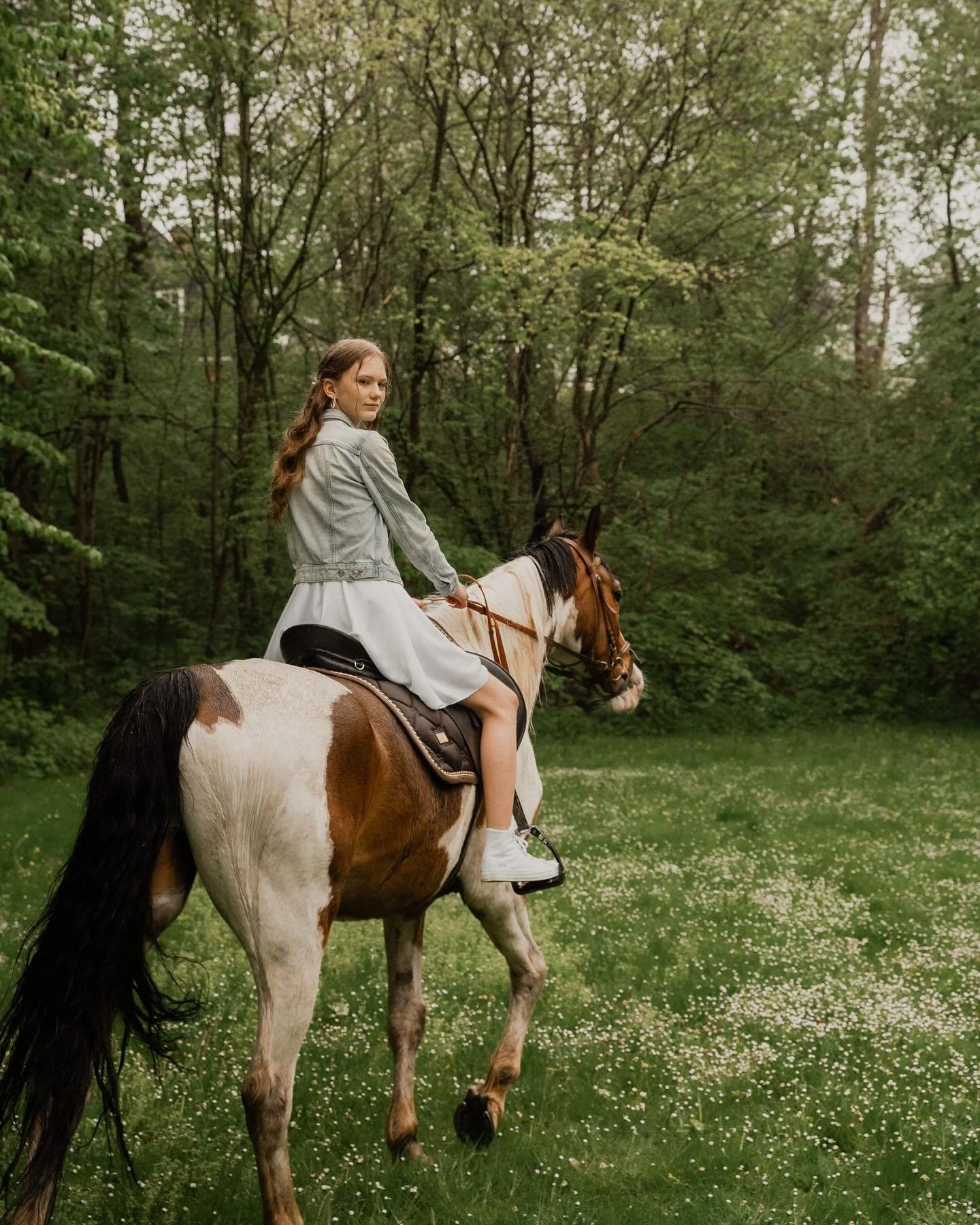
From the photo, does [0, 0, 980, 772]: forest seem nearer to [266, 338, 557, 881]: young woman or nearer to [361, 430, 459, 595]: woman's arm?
[266, 338, 557, 881]: young woman

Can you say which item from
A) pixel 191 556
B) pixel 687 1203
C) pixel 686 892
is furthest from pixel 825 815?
pixel 191 556

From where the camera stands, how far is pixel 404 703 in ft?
14.0

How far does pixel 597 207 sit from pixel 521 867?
18963 millimetres

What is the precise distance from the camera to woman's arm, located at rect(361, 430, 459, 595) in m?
4.43

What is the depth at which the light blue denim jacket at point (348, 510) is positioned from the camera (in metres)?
4.40

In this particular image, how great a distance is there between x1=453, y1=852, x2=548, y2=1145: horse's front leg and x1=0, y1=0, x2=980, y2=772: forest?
12.6 metres

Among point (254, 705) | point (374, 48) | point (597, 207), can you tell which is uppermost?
point (374, 48)

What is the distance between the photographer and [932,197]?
2614cm

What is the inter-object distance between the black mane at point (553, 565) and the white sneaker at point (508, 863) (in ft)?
4.97

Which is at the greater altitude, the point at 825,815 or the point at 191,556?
the point at 191,556

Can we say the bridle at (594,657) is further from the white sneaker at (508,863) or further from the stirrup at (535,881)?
the white sneaker at (508,863)

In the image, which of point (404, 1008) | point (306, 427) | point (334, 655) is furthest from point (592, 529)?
point (404, 1008)

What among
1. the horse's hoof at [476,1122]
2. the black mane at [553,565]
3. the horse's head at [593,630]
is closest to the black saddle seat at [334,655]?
the black mane at [553,565]

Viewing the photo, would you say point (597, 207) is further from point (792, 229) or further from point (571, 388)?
point (792, 229)
